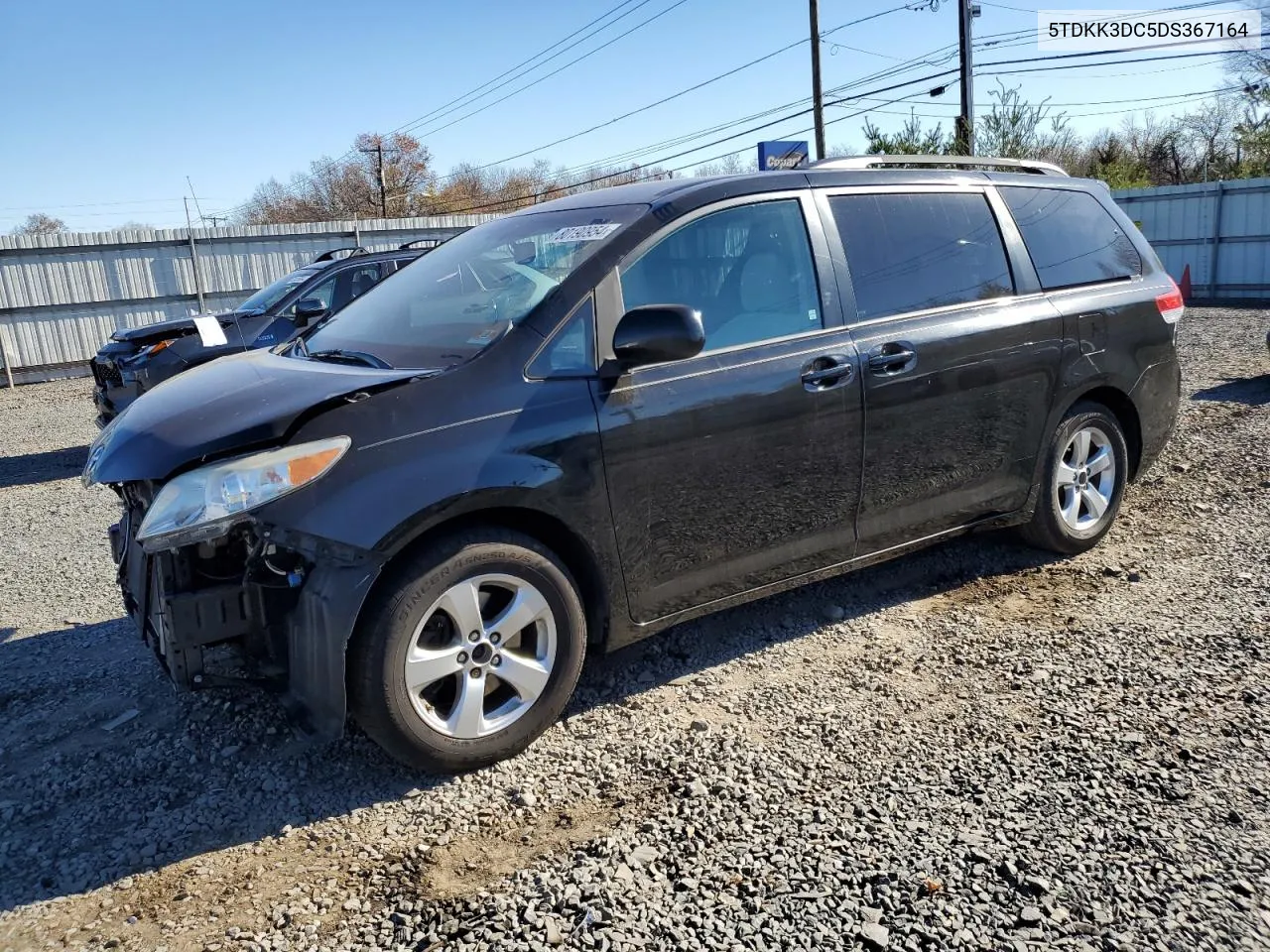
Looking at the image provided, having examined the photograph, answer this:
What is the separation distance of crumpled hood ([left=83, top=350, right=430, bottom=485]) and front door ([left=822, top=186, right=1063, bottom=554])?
1935 mm

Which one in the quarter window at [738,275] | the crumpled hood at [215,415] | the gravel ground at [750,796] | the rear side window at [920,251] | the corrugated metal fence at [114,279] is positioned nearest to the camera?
the gravel ground at [750,796]

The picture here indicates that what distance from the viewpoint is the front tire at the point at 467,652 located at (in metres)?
3.02

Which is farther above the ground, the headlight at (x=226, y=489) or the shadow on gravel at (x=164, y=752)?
the headlight at (x=226, y=489)

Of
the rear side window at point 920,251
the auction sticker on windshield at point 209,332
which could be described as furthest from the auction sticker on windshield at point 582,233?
the auction sticker on windshield at point 209,332

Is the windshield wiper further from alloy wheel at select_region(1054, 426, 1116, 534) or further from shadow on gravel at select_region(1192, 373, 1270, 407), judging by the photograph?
shadow on gravel at select_region(1192, 373, 1270, 407)

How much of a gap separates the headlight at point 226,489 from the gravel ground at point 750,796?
934 mm

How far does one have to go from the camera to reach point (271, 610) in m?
3.07

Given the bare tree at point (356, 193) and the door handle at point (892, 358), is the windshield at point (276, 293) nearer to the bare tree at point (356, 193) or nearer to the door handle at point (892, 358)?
the door handle at point (892, 358)

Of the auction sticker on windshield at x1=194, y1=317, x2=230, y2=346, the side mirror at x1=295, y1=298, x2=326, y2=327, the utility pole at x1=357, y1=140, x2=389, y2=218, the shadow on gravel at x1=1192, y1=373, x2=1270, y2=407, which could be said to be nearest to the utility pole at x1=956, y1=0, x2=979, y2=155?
the shadow on gravel at x1=1192, y1=373, x2=1270, y2=407

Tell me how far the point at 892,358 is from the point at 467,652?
2120 mm

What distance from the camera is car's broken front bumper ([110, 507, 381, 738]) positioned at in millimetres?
2951

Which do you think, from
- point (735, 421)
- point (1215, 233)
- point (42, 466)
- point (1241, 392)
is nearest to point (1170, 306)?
point (735, 421)

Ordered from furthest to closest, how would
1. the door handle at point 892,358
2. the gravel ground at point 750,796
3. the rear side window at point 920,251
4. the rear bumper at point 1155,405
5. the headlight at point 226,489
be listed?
the rear bumper at point 1155,405
the rear side window at point 920,251
the door handle at point 892,358
the headlight at point 226,489
the gravel ground at point 750,796

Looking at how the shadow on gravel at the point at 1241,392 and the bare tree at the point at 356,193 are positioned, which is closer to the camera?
the shadow on gravel at the point at 1241,392
